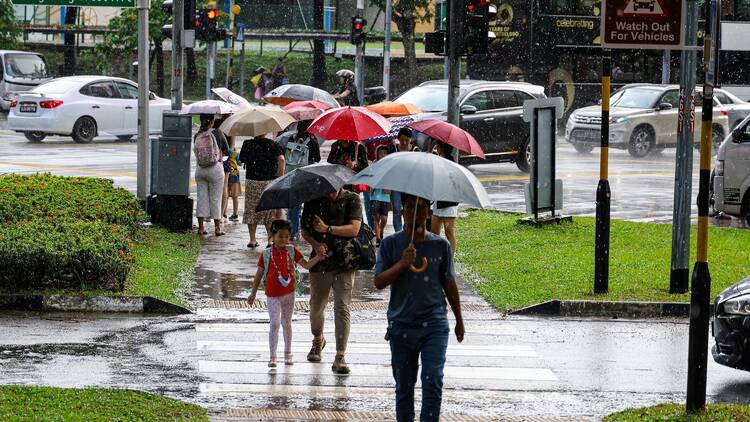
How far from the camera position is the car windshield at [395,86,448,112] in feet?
88.2

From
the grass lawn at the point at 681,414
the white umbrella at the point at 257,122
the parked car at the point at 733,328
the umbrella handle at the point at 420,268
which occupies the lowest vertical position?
the grass lawn at the point at 681,414

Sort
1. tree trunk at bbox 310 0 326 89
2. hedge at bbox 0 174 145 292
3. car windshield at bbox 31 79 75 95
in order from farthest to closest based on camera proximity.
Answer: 1. tree trunk at bbox 310 0 326 89
2. car windshield at bbox 31 79 75 95
3. hedge at bbox 0 174 145 292

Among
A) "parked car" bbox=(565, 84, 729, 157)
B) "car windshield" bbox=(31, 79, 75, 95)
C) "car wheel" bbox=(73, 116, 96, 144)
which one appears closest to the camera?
"parked car" bbox=(565, 84, 729, 157)

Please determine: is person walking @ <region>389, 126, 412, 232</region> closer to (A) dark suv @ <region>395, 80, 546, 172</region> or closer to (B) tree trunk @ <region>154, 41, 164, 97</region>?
(A) dark suv @ <region>395, 80, 546, 172</region>

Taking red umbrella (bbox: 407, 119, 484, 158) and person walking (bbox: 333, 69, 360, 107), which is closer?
red umbrella (bbox: 407, 119, 484, 158)

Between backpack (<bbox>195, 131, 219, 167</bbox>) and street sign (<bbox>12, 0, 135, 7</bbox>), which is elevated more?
street sign (<bbox>12, 0, 135, 7</bbox>)

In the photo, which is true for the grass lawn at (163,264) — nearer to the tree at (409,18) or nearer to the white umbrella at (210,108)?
the white umbrella at (210,108)

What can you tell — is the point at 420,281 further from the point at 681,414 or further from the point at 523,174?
the point at 523,174

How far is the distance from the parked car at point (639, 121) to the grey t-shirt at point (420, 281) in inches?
948

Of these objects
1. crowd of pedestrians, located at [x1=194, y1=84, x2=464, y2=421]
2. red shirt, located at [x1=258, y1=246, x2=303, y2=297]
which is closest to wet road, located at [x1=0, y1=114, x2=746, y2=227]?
crowd of pedestrians, located at [x1=194, y1=84, x2=464, y2=421]

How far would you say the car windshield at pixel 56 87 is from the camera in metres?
31.8

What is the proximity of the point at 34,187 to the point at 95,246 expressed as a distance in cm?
477

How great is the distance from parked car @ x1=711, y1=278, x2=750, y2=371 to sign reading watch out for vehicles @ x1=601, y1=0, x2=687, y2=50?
2.14m

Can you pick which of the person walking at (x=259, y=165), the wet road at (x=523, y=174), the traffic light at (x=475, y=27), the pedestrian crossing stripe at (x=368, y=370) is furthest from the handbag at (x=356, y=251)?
the wet road at (x=523, y=174)
